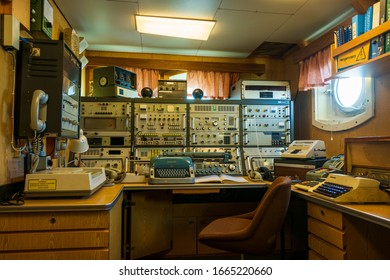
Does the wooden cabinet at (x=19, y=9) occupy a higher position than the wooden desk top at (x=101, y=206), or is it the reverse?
the wooden cabinet at (x=19, y=9)

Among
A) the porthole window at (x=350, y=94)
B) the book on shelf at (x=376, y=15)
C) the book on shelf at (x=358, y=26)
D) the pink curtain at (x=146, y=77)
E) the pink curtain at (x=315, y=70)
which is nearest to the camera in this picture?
the book on shelf at (x=376, y=15)

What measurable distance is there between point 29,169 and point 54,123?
0.35 metres

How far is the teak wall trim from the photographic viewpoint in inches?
→ 137

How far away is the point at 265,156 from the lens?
120 inches

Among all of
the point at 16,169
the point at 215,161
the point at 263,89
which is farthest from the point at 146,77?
the point at 16,169

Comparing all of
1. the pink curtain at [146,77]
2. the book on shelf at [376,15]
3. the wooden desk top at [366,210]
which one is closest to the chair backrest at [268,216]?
the wooden desk top at [366,210]

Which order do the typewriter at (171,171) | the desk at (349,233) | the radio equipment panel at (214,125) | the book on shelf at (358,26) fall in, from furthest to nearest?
1. the radio equipment panel at (214,125)
2. the typewriter at (171,171)
3. the book on shelf at (358,26)
4. the desk at (349,233)

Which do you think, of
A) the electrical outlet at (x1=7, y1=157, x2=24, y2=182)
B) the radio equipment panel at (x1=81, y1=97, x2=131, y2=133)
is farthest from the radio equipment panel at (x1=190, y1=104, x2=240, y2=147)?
the electrical outlet at (x1=7, y1=157, x2=24, y2=182)

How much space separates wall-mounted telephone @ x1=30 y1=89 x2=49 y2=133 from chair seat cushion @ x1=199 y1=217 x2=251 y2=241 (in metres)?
1.18

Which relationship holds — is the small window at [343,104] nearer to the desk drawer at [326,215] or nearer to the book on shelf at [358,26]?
the book on shelf at [358,26]

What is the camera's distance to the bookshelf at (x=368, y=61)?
1703 mm

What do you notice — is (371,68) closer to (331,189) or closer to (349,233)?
(331,189)

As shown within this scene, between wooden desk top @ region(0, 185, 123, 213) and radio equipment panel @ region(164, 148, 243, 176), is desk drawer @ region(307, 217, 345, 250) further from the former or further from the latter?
wooden desk top @ region(0, 185, 123, 213)

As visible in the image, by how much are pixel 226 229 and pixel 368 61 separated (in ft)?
5.00
